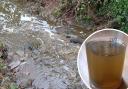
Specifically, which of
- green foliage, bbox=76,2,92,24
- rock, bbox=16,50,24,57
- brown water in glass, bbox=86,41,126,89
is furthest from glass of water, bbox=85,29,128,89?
green foliage, bbox=76,2,92,24

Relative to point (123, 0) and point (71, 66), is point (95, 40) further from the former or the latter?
point (123, 0)

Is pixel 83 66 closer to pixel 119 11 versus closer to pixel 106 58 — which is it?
pixel 106 58

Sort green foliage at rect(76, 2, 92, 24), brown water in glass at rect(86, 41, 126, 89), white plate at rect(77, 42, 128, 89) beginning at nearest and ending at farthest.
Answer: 1. brown water in glass at rect(86, 41, 126, 89)
2. white plate at rect(77, 42, 128, 89)
3. green foliage at rect(76, 2, 92, 24)

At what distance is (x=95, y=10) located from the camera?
6.18 meters

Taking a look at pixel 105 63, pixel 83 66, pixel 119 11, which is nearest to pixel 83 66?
pixel 83 66

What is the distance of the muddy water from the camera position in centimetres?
442

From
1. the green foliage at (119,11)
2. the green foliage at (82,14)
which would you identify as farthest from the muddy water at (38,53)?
the green foliage at (119,11)

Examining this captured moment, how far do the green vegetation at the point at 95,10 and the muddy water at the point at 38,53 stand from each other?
0.40 meters

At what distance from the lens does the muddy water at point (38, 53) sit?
4.42 metres

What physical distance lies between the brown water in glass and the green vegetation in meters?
2.98

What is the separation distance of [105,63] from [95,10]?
391cm

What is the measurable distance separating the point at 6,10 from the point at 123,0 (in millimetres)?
3110

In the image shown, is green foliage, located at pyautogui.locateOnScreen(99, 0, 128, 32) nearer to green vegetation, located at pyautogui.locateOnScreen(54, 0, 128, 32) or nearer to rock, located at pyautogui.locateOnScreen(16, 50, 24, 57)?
green vegetation, located at pyautogui.locateOnScreen(54, 0, 128, 32)

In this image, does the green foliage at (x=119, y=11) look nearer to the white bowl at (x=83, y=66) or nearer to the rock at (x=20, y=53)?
→ the rock at (x=20, y=53)
